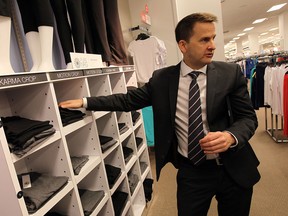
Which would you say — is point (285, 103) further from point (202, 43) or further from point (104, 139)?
point (104, 139)

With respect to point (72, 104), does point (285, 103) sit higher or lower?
lower

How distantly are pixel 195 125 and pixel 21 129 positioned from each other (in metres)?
0.91

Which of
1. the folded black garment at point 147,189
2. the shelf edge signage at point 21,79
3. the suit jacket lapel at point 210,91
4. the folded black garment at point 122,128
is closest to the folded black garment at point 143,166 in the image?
the folded black garment at point 147,189

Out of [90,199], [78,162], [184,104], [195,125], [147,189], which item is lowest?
[147,189]

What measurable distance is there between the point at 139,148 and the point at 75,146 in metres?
0.89

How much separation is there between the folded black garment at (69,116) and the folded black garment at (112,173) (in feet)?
1.93

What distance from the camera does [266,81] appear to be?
3604 mm

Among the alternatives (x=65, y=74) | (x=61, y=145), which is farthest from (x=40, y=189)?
(x=65, y=74)

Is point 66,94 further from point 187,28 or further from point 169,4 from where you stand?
point 169,4

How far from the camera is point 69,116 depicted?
136cm

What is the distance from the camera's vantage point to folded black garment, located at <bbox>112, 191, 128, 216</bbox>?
6.01ft

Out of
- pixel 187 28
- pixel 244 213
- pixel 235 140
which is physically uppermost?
pixel 187 28

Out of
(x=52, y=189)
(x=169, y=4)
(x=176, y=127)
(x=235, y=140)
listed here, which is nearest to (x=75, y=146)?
(x=52, y=189)

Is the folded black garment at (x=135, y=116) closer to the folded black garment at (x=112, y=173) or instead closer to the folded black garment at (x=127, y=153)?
the folded black garment at (x=127, y=153)
